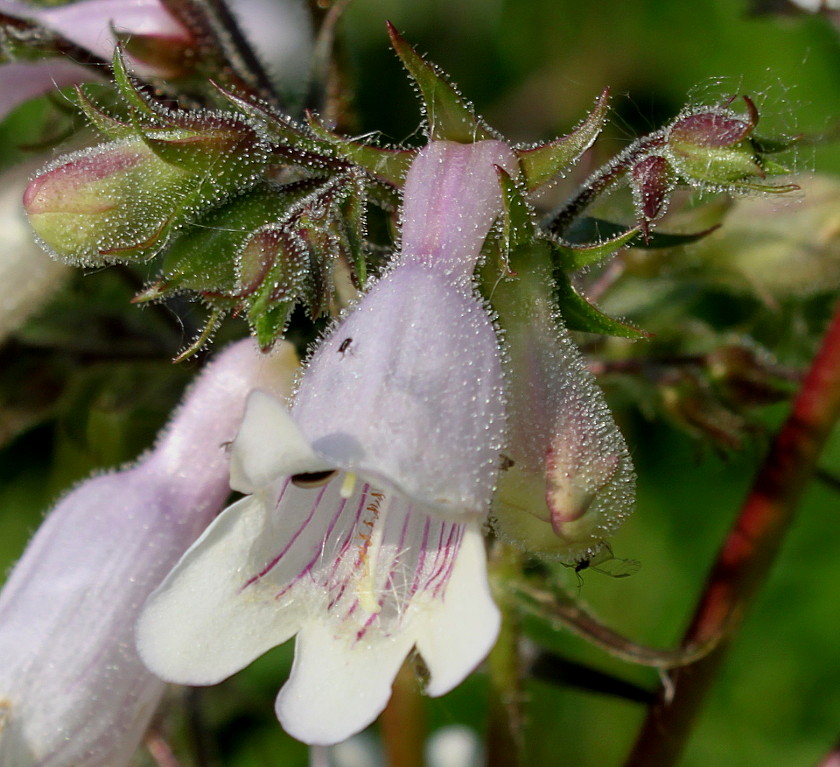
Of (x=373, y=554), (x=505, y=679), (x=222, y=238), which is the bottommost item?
(x=505, y=679)

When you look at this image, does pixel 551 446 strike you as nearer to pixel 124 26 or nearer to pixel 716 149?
pixel 716 149

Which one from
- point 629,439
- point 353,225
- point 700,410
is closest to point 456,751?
point 629,439

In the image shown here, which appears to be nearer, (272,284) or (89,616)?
(272,284)

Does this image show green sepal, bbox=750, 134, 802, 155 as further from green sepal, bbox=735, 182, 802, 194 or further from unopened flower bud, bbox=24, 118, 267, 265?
unopened flower bud, bbox=24, 118, 267, 265

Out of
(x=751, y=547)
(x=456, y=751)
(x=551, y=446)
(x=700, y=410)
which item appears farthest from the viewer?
(x=456, y=751)

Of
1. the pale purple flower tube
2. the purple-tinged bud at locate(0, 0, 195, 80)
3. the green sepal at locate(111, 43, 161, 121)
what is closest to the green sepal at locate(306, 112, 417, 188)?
the green sepal at locate(111, 43, 161, 121)

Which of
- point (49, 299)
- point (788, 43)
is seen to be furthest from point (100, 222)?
point (788, 43)
